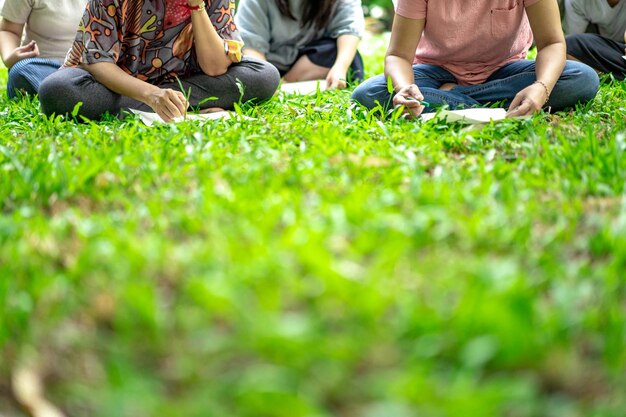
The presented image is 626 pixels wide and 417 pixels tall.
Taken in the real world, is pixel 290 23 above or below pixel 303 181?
below

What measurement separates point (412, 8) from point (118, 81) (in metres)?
1.13

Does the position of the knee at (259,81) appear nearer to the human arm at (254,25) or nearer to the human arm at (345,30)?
the human arm at (345,30)

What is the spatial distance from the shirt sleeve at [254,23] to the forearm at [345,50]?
→ 0.41 meters

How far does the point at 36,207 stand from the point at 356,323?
87cm

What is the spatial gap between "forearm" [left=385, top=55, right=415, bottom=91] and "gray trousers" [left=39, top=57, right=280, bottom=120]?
582mm

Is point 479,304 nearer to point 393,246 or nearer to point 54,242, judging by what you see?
point 393,246

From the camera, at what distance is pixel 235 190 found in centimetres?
156

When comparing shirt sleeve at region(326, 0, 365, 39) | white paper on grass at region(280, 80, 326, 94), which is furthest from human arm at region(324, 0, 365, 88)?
white paper on grass at region(280, 80, 326, 94)

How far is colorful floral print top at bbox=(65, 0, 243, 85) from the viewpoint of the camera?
9.09 feet

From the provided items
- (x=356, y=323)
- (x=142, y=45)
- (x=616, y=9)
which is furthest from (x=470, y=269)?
(x=616, y=9)

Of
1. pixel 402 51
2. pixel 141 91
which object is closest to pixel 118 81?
pixel 141 91

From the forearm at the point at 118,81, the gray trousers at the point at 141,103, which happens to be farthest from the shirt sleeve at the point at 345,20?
the forearm at the point at 118,81

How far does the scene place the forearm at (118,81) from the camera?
107 inches

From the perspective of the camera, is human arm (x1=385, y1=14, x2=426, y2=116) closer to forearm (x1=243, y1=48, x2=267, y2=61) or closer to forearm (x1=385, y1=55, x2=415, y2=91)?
forearm (x1=385, y1=55, x2=415, y2=91)
